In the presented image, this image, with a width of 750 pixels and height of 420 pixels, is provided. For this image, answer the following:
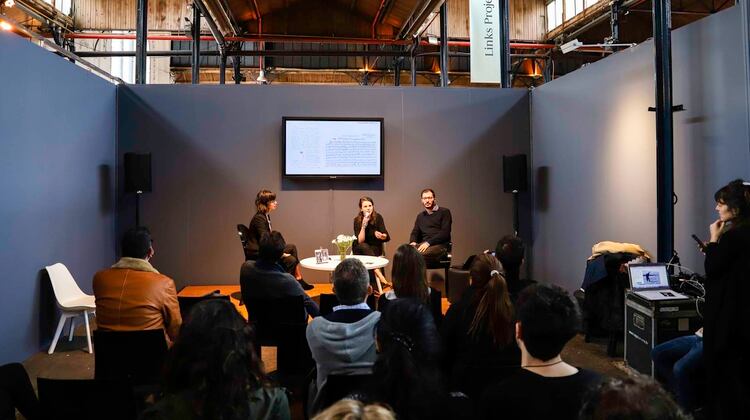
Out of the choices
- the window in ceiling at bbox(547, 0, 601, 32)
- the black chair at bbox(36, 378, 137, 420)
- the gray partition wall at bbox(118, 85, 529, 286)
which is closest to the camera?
the black chair at bbox(36, 378, 137, 420)

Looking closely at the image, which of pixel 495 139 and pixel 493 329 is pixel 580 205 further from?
pixel 493 329

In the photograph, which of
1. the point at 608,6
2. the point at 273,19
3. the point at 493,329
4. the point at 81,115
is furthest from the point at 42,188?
the point at 608,6

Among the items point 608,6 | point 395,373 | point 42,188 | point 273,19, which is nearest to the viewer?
point 395,373

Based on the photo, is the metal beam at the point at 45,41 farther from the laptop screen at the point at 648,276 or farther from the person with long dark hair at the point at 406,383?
the laptop screen at the point at 648,276

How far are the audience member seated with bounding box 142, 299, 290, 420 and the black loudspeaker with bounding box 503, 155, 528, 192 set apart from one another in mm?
5549

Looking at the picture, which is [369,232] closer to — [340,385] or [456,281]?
[456,281]

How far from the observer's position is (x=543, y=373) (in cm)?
149

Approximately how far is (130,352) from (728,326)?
281 centimetres

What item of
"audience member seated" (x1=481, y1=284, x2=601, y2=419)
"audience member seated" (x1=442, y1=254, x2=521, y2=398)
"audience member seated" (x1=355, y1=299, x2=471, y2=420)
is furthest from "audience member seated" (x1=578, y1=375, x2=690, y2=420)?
"audience member seated" (x1=442, y1=254, x2=521, y2=398)

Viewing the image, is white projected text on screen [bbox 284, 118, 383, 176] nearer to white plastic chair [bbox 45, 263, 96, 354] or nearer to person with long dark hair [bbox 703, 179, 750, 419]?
white plastic chair [bbox 45, 263, 96, 354]

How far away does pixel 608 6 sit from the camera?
8922mm

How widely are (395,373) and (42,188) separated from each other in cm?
440

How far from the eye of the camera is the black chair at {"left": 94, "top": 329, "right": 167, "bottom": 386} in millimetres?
2480

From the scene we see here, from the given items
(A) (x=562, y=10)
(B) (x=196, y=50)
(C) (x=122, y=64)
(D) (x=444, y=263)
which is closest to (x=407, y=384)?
(D) (x=444, y=263)
